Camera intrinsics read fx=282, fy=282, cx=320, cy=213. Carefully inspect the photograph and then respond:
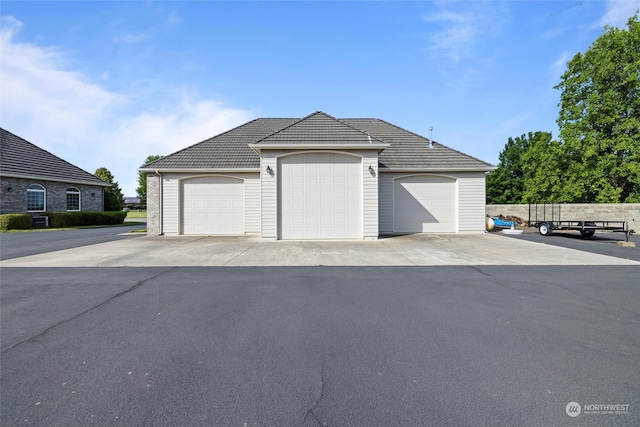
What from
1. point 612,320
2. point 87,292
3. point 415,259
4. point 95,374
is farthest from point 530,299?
point 87,292

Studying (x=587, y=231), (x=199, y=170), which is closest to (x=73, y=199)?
(x=199, y=170)

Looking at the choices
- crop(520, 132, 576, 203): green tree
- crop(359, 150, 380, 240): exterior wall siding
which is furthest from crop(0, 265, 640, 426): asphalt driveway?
crop(520, 132, 576, 203): green tree

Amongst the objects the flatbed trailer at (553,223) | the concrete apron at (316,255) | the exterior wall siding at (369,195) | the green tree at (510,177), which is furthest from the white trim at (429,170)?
the green tree at (510,177)

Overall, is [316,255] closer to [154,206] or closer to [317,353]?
[317,353]

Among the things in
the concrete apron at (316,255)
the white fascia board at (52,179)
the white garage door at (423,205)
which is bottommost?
the concrete apron at (316,255)

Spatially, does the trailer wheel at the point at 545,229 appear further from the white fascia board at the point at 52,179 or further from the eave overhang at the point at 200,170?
the white fascia board at the point at 52,179

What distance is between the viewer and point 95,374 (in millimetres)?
2639

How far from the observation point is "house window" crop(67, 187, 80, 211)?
22.8 metres

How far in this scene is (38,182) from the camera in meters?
20.6

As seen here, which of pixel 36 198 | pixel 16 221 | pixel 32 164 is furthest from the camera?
pixel 32 164

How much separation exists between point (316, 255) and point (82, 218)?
72.8 feet

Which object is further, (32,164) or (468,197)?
(32,164)

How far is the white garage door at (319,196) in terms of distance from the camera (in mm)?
12023

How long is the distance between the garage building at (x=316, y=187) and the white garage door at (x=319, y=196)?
4 centimetres
